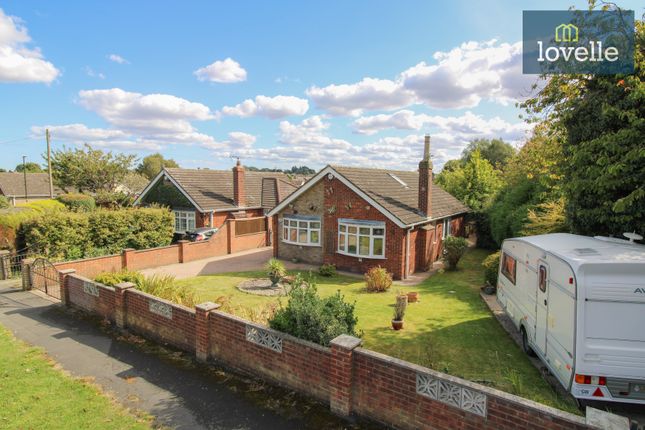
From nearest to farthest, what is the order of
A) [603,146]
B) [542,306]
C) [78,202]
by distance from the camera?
[542,306], [603,146], [78,202]

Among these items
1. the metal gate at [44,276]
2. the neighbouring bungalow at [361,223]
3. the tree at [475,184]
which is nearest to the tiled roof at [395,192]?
the neighbouring bungalow at [361,223]

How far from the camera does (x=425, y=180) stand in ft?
59.2

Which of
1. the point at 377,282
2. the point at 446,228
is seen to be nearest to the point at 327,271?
the point at 377,282

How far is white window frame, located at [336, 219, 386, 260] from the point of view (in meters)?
17.1

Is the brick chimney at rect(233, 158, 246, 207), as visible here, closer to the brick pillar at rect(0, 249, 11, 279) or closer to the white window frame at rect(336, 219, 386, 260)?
the white window frame at rect(336, 219, 386, 260)

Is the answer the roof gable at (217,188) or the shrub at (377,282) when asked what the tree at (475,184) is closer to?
the roof gable at (217,188)

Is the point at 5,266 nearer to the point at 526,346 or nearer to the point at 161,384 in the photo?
the point at 161,384

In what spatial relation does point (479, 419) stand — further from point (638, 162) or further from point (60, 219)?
point (60, 219)

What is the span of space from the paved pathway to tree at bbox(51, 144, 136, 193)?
31093mm

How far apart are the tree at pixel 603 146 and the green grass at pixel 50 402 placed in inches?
419

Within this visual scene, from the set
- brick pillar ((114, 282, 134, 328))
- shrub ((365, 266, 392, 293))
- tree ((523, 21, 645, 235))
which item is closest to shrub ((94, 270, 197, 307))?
brick pillar ((114, 282, 134, 328))

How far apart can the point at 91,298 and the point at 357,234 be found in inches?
432

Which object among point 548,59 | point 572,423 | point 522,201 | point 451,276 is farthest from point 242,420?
point 522,201

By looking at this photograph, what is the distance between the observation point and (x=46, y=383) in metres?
6.97
